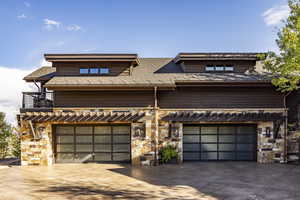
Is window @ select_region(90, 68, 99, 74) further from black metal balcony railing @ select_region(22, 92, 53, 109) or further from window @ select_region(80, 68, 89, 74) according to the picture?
black metal balcony railing @ select_region(22, 92, 53, 109)

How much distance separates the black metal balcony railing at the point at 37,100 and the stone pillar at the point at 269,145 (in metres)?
12.7

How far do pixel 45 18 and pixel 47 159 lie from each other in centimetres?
927

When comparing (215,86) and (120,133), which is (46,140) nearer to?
(120,133)

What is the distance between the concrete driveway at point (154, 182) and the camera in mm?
6758

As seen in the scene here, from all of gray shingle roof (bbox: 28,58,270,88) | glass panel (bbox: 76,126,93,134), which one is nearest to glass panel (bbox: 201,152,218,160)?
gray shingle roof (bbox: 28,58,270,88)

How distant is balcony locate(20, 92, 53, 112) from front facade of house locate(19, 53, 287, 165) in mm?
50

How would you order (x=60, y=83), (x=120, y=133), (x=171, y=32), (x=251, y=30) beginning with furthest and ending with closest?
(x=171, y=32) < (x=251, y=30) < (x=120, y=133) < (x=60, y=83)

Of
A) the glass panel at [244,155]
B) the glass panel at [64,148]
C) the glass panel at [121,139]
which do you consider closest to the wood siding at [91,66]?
the glass panel at [121,139]

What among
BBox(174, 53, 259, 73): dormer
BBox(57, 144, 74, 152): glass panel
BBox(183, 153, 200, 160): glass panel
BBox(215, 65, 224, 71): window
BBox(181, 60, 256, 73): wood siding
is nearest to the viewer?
BBox(57, 144, 74, 152): glass panel

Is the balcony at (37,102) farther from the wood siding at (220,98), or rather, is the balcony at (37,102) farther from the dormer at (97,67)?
the wood siding at (220,98)

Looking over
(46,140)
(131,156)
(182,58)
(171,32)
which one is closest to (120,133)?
(131,156)

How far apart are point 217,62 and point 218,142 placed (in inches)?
200

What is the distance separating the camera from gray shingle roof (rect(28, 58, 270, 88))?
37.7 feet

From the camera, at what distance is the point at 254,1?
478 inches
